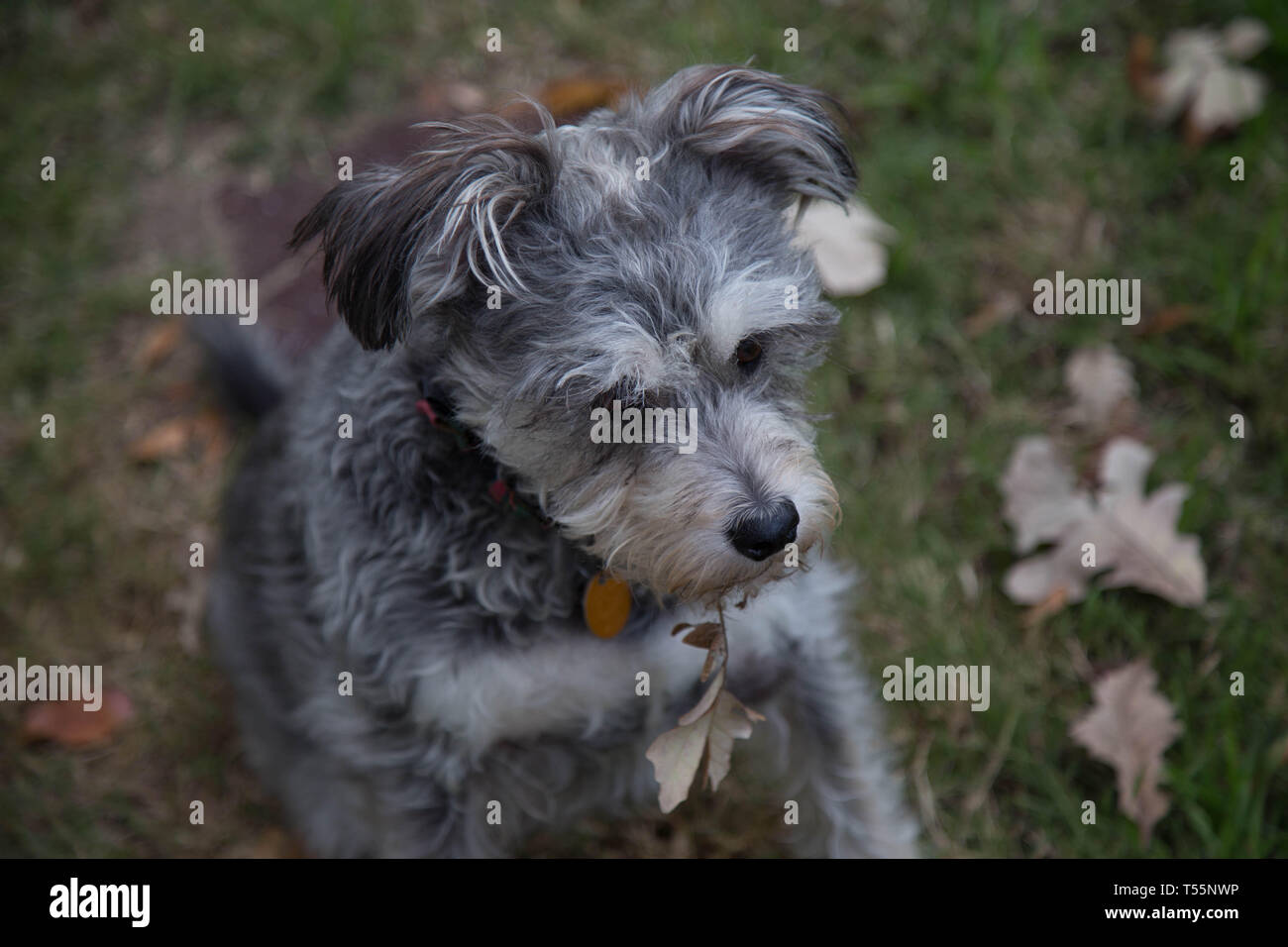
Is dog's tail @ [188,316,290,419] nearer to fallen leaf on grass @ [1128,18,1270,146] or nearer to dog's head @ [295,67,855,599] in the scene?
dog's head @ [295,67,855,599]

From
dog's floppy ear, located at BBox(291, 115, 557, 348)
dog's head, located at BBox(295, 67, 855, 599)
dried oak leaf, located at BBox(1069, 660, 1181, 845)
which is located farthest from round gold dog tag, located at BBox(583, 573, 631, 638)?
dried oak leaf, located at BBox(1069, 660, 1181, 845)

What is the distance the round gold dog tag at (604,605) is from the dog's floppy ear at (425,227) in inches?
31.3

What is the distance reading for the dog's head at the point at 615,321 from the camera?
7.72ft

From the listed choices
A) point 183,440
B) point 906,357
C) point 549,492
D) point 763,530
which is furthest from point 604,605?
point 183,440

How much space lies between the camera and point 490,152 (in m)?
2.43

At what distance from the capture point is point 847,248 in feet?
14.8

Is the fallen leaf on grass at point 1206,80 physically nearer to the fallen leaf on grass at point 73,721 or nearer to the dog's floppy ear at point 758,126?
the dog's floppy ear at point 758,126

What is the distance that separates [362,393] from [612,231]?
0.87 meters

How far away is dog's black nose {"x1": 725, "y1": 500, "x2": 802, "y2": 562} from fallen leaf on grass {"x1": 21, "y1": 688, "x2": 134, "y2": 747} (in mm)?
2965

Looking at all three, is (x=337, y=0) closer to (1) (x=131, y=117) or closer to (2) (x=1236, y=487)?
(1) (x=131, y=117)

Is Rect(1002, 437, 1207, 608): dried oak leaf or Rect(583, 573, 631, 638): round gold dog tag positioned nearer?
Rect(583, 573, 631, 638): round gold dog tag

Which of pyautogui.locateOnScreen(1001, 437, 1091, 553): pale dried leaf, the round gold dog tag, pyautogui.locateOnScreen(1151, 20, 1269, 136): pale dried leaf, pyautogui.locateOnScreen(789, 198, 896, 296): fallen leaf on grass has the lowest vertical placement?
the round gold dog tag

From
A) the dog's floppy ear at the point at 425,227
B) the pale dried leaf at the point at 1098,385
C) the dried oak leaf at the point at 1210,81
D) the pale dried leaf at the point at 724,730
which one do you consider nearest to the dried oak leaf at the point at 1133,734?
the pale dried leaf at the point at 1098,385

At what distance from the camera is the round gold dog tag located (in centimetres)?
276
